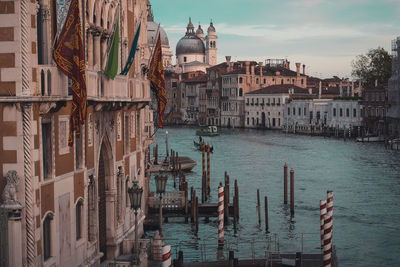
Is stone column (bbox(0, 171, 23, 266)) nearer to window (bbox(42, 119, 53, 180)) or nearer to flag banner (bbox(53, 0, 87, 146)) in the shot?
window (bbox(42, 119, 53, 180))

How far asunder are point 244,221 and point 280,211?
2452 millimetres

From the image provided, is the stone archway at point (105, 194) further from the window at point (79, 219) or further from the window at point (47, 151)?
the window at point (47, 151)

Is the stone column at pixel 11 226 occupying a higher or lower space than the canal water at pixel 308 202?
higher

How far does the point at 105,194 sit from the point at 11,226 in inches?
192

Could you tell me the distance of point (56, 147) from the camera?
939 centimetres

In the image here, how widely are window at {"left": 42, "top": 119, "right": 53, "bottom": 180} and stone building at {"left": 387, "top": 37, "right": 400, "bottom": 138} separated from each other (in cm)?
4970

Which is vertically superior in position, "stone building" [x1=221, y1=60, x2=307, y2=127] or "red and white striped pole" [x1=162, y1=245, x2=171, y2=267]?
"stone building" [x1=221, y1=60, x2=307, y2=127]

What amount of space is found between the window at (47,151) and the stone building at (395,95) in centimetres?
4970

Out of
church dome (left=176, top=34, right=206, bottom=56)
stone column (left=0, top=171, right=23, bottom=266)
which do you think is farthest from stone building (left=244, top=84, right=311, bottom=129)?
stone column (left=0, top=171, right=23, bottom=266)

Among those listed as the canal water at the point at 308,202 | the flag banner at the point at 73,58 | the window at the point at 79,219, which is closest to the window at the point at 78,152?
the window at the point at 79,219

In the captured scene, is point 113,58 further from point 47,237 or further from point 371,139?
point 371,139

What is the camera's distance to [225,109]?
90.1m

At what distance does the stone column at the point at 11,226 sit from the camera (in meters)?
8.09

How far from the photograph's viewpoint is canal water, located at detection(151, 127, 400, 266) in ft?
61.3
